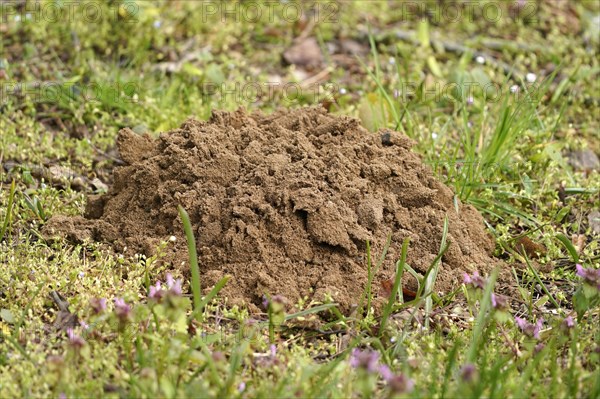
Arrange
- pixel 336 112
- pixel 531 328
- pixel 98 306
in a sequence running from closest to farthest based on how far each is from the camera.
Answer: pixel 98 306 → pixel 531 328 → pixel 336 112

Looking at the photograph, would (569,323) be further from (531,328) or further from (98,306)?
(98,306)

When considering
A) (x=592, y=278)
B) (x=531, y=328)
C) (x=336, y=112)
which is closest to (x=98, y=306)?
(x=531, y=328)

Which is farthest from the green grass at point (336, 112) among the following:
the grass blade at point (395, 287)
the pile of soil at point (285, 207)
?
the pile of soil at point (285, 207)

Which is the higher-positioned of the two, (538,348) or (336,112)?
(336,112)

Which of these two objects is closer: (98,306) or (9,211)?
(98,306)

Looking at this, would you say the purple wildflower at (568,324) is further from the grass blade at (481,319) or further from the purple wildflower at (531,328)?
the grass blade at (481,319)

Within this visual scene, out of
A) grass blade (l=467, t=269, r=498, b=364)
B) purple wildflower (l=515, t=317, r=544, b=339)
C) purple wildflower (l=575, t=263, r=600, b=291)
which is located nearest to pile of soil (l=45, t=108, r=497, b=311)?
purple wildflower (l=515, t=317, r=544, b=339)
